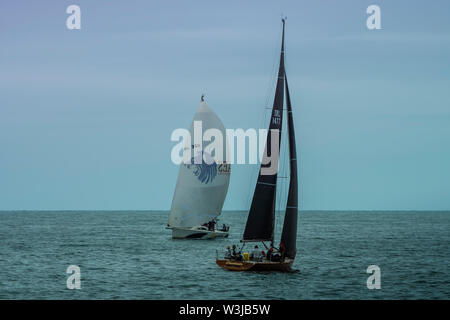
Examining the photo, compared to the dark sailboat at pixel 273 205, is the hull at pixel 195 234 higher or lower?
lower

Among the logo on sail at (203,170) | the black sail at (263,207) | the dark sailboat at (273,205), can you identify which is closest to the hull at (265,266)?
the dark sailboat at (273,205)

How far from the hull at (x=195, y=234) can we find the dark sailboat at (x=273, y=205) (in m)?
29.8

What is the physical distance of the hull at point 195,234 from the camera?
7281cm

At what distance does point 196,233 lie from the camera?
239 ft

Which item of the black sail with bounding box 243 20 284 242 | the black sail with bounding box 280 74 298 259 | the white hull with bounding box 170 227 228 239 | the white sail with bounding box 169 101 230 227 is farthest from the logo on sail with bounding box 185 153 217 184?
the black sail with bounding box 280 74 298 259

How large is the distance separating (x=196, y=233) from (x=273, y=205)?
104ft

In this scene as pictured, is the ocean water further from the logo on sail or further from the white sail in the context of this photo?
the logo on sail

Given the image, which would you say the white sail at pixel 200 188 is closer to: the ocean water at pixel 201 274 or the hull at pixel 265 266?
the ocean water at pixel 201 274

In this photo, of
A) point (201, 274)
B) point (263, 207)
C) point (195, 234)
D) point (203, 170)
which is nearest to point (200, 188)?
point (203, 170)

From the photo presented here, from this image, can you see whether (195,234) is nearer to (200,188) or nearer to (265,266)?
(200,188)

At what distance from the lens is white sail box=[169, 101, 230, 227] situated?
70.8 metres
